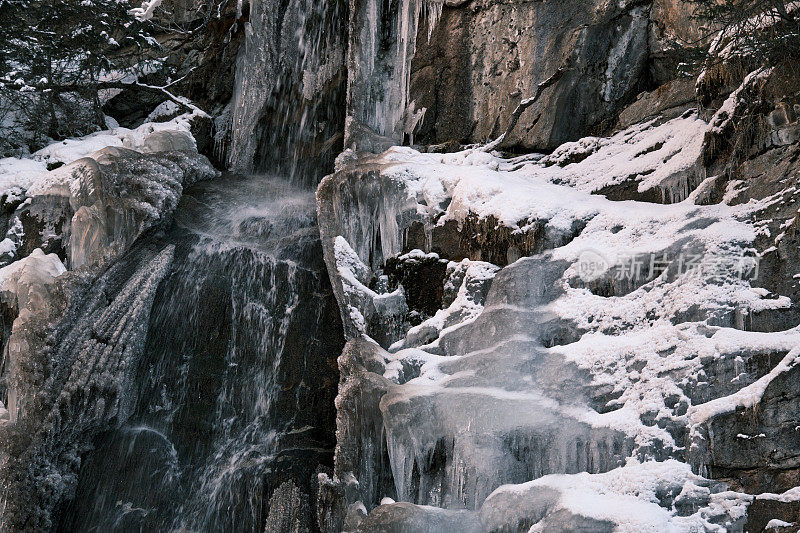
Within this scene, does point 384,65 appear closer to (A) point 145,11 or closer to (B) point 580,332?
(A) point 145,11

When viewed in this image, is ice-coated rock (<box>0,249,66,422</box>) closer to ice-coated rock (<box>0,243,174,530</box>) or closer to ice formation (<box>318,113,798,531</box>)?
ice-coated rock (<box>0,243,174,530</box>)

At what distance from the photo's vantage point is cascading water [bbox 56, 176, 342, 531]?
7.55m

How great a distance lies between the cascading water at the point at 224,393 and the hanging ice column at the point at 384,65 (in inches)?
81.0

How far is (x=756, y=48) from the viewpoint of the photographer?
6.30 m

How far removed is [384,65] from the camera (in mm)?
11359

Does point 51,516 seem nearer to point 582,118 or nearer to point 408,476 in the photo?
point 408,476

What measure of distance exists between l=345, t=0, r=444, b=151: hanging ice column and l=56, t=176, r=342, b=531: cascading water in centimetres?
206

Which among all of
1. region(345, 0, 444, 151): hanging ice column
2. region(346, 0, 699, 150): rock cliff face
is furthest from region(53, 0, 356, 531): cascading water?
region(346, 0, 699, 150): rock cliff face

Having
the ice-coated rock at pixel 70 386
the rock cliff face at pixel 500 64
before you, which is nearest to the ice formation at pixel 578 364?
the rock cliff face at pixel 500 64

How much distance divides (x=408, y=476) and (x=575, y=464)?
4.48ft

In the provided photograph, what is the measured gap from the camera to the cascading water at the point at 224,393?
24.8ft

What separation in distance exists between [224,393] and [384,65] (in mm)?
5748

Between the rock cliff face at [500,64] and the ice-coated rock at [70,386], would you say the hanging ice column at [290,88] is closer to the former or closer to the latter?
the rock cliff face at [500,64]

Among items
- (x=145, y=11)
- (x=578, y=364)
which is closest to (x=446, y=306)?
(x=578, y=364)
